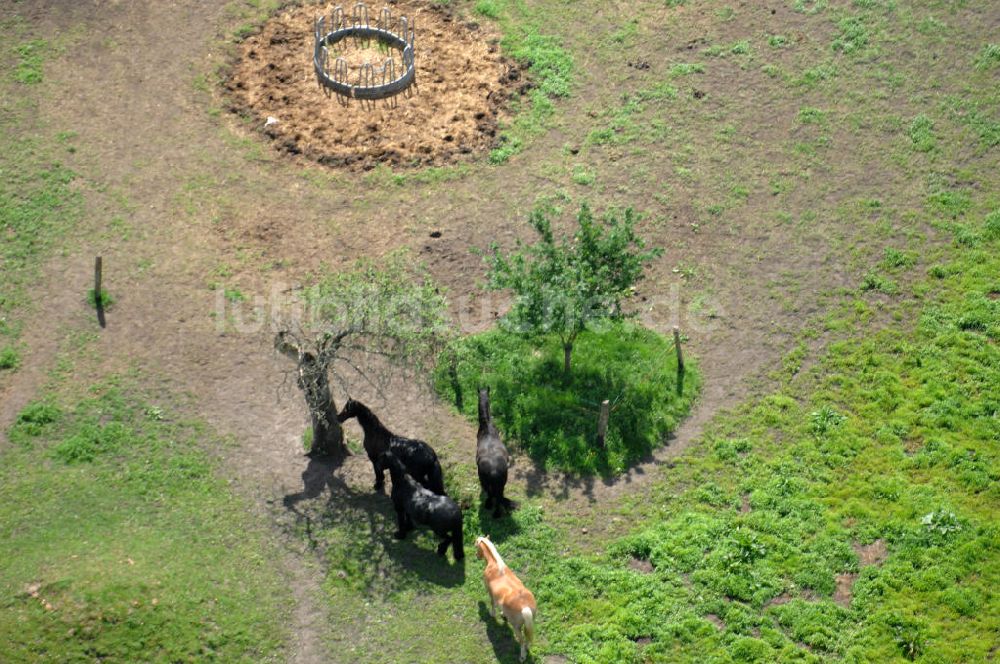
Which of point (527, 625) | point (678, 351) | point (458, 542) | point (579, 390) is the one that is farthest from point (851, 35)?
point (527, 625)

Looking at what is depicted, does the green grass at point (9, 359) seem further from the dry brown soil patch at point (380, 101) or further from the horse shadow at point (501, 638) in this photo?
the horse shadow at point (501, 638)

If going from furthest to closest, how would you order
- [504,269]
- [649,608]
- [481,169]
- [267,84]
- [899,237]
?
[267,84]
[481,169]
[899,237]
[504,269]
[649,608]

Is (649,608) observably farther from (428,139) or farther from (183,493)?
(428,139)

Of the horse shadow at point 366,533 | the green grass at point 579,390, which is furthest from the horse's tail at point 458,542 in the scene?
the green grass at point 579,390

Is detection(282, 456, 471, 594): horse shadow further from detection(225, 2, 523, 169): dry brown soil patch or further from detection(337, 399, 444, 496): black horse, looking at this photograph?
detection(225, 2, 523, 169): dry brown soil patch

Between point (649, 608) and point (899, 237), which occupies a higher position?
point (899, 237)

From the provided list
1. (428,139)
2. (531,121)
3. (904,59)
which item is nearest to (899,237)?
(904,59)
